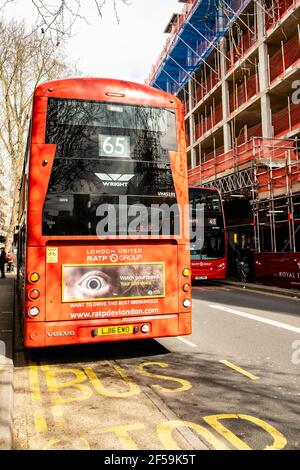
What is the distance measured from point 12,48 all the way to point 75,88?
70.4 feet

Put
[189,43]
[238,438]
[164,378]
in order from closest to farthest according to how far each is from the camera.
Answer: [238,438]
[164,378]
[189,43]

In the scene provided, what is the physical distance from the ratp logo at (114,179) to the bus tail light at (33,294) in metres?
1.80

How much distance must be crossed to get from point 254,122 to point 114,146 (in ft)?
82.3


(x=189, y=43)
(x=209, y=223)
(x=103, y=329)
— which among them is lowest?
(x=103, y=329)

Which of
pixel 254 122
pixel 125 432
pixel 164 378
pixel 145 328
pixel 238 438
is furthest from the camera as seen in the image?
pixel 254 122

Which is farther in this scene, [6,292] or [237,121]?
[237,121]

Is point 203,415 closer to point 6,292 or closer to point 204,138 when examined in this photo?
point 6,292

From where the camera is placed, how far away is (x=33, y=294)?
5.59 metres

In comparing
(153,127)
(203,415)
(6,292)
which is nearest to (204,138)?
(6,292)

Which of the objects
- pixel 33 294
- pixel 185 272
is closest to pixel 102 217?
pixel 33 294

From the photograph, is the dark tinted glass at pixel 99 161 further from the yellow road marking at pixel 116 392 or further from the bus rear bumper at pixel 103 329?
the yellow road marking at pixel 116 392

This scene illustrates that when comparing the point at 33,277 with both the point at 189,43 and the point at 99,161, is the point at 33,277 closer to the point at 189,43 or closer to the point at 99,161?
the point at 99,161

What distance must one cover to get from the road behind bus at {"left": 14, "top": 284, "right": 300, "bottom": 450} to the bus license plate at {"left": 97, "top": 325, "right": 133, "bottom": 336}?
1.69 feet
